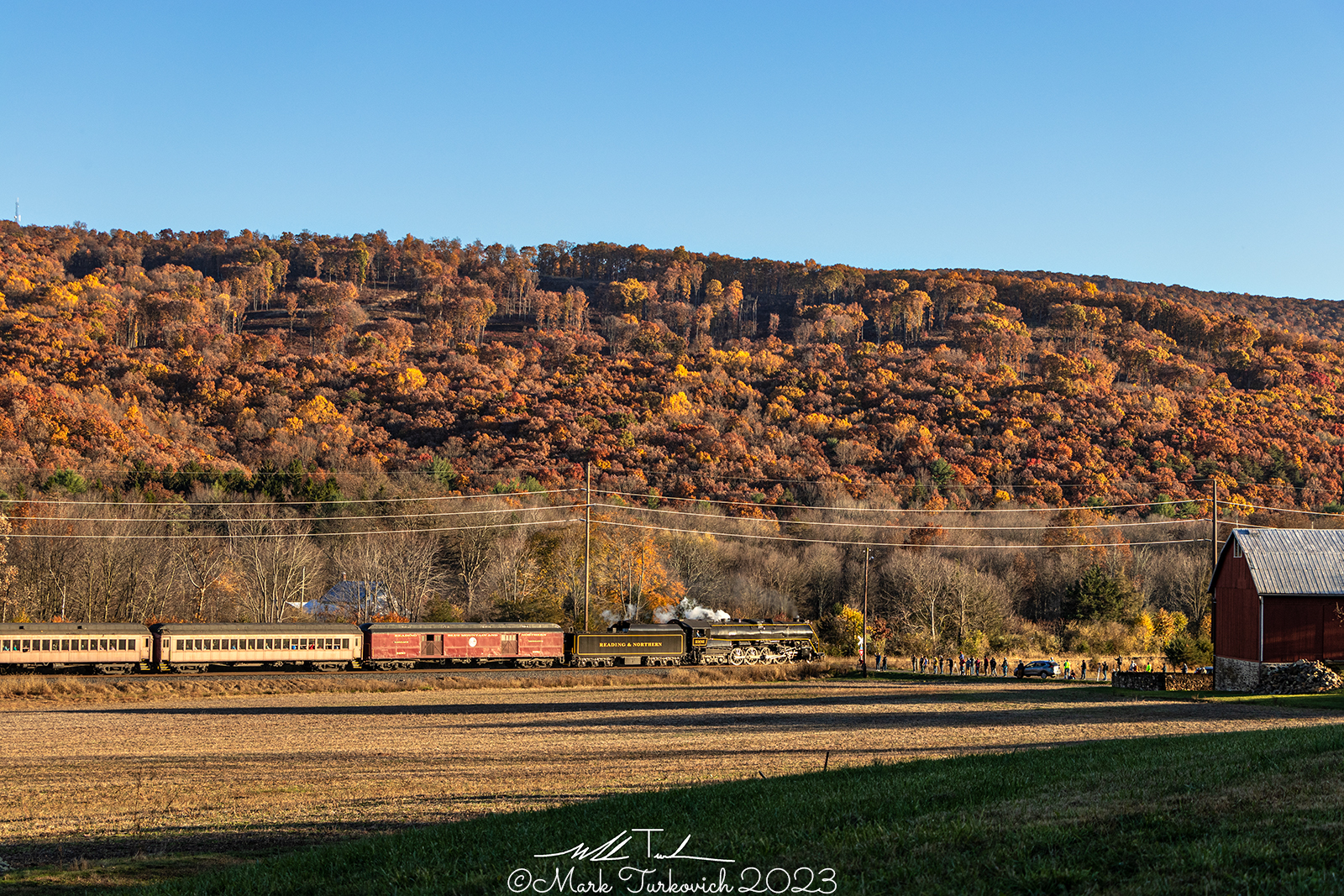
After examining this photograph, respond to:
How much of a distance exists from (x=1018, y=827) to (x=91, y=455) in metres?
105

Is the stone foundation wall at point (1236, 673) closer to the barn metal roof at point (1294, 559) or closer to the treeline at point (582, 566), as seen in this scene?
the barn metal roof at point (1294, 559)

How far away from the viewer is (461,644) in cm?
5669

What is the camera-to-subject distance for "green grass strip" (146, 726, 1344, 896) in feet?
28.9

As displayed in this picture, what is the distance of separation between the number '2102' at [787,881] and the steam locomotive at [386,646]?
48632 mm

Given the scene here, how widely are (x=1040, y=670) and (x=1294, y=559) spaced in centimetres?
1484

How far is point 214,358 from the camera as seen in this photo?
135 meters

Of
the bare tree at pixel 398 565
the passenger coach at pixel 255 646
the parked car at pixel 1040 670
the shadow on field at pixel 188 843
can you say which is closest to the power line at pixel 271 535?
the bare tree at pixel 398 565

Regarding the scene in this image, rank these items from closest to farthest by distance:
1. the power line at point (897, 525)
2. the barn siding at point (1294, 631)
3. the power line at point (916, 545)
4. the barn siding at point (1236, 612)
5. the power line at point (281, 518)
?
the barn siding at point (1294, 631), the barn siding at point (1236, 612), the power line at point (281, 518), the power line at point (916, 545), the power line at point (897, 525)

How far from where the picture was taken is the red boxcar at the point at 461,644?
2189 inches

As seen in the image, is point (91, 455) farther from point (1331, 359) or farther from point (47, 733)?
point (1331, 359)

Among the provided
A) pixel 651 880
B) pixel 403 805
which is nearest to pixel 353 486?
pixel 403 805

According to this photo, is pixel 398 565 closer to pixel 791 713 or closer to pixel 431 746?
pixel 791 713

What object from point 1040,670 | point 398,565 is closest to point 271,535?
point 398,565

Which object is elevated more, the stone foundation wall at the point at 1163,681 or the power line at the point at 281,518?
the power line at the point at 281,518
